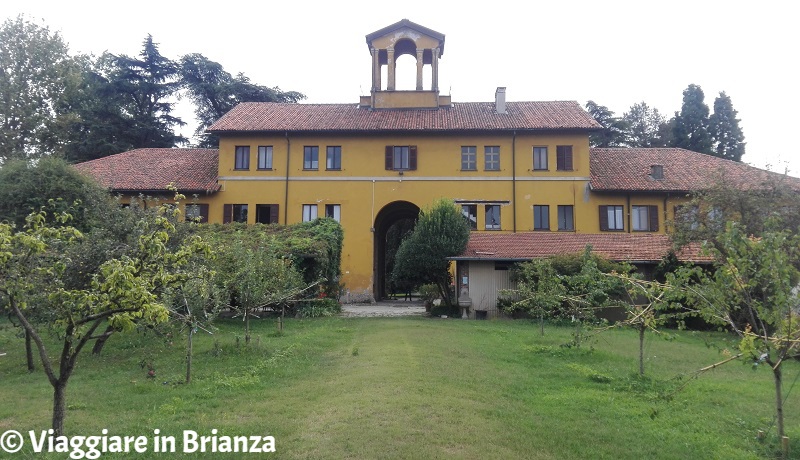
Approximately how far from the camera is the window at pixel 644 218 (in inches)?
1223

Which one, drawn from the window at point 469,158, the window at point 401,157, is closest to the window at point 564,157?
the window at point 469,158

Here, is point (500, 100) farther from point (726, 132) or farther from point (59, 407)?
point (59, 407)

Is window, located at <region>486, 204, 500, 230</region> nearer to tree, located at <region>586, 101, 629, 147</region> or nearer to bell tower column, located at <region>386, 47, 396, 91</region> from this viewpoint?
bell tower column, located at <region>386, 47, 396, 91</region>

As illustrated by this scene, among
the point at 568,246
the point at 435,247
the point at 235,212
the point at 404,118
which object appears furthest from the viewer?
the point at 404,118

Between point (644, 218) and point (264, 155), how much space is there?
22096mm

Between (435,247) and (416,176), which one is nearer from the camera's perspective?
(435,247)

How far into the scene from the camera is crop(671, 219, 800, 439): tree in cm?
548

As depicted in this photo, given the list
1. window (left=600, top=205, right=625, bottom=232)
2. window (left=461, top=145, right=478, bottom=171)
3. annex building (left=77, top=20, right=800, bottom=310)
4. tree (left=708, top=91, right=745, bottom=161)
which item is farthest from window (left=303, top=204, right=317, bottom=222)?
tree (left=708, top=91, right=745, bottom=161)

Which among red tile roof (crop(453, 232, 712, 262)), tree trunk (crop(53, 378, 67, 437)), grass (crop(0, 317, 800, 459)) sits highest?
red tile roof (crop(453, 232, 712, 262))

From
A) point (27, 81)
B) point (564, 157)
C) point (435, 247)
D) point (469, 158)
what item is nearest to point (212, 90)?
point (27, 81)

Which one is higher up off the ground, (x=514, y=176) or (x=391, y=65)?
(x=391, y=65)

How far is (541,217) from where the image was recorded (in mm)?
31703

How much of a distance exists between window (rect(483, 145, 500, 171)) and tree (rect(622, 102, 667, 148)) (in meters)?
25.3

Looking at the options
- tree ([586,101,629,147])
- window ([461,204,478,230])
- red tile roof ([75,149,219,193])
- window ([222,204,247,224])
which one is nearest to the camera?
window ([461,204,478,230])
